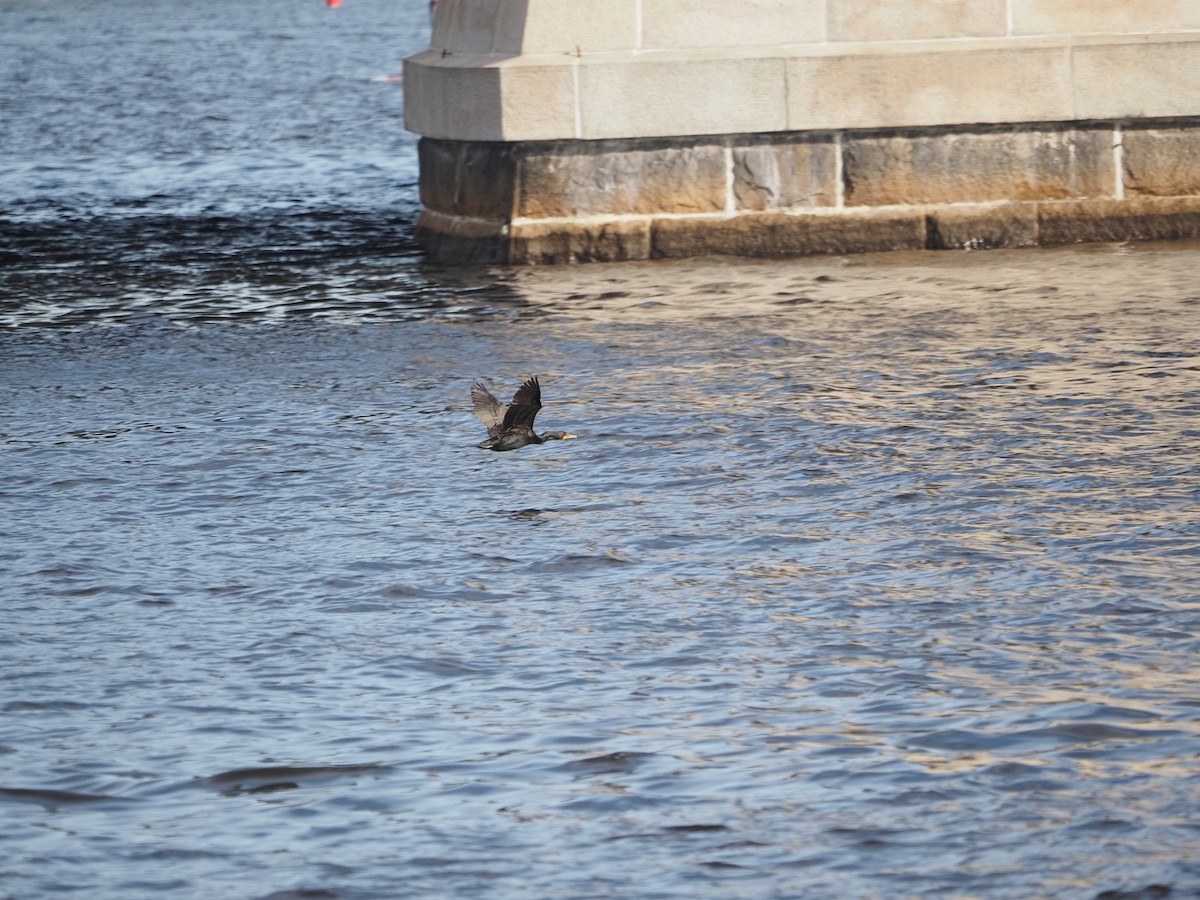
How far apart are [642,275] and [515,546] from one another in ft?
20.5

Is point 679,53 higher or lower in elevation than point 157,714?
higher

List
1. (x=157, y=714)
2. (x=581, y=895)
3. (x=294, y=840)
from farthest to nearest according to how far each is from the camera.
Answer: (x=157, y=714) → (x=294, y=840) → (x=581, y=895)

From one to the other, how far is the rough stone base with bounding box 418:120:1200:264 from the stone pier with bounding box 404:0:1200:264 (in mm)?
13

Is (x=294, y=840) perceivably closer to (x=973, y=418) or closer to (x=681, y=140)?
(x=973, y=418)

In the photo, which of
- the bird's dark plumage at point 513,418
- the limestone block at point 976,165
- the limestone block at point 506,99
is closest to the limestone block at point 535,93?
the limestone block at point 506,99

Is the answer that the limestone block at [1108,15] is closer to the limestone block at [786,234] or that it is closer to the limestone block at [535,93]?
the limestone block at [786,234]

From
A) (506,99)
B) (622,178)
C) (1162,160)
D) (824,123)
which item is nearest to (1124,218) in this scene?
(1162,160)

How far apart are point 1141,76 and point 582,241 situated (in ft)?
12.6

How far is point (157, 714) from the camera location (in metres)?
6.11

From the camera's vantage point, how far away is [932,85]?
13852 mm

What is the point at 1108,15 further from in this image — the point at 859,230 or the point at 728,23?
the point at 728,23

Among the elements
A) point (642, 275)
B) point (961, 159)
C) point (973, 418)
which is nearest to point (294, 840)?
point (973, 418)

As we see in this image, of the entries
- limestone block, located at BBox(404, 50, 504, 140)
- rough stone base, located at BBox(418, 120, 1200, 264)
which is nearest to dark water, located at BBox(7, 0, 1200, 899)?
rough stone base, located at BBox(418, 120, 1200, 264)

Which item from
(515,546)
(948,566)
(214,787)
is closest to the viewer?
(214,787)
